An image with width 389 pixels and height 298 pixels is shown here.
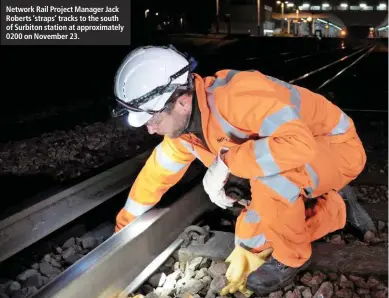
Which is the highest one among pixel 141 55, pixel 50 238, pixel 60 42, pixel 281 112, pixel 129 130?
pixel 60 42

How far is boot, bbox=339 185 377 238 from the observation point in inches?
145

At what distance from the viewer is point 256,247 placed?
117 inches

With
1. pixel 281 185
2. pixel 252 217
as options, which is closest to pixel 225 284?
pixel 252 217

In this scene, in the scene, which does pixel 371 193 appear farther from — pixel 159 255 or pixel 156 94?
pixel 156 94

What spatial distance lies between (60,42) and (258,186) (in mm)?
11670

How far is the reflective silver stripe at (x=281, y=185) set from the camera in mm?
2807

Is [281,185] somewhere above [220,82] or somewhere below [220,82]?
below

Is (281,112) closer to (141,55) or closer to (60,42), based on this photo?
(141,55)

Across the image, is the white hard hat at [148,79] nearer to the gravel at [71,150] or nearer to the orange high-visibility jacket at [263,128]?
the orange high-visibility jacket at [263,128]

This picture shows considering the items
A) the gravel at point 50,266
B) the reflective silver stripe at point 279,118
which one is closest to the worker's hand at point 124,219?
the gravel at point 50,266

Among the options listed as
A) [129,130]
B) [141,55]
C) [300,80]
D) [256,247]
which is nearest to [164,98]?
[141,55]

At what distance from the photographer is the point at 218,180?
2.87 m

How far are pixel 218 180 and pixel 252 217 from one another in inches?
11.4

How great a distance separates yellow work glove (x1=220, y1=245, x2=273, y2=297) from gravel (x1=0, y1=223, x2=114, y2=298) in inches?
43.0
